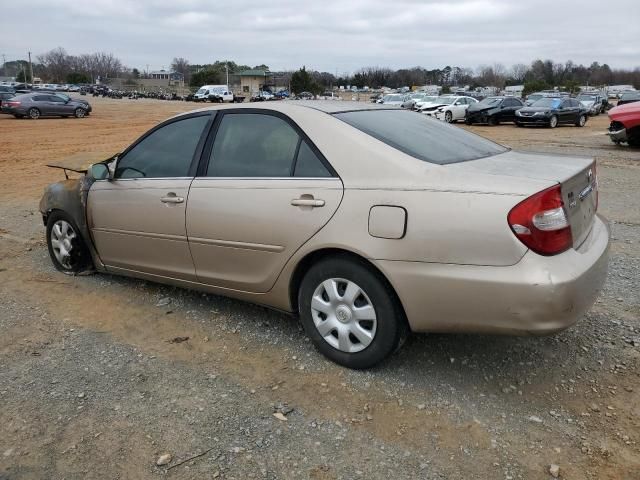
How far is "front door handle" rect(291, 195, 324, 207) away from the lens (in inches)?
131

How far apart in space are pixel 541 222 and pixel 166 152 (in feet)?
9.13

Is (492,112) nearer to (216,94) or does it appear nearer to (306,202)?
(306,202)

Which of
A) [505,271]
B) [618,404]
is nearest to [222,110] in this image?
[505,271]

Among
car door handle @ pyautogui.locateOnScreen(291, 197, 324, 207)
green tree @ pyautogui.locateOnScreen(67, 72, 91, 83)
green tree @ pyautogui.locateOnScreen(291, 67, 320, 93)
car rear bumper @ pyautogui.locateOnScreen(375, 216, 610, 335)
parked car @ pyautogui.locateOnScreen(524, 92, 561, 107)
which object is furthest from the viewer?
green tree @ pyautogui.locateOnScreen(67, 72, 91, 83)

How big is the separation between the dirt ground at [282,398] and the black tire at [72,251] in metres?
0.44

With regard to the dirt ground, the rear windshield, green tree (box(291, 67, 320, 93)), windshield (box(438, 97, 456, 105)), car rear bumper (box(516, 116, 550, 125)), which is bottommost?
the dirt ground

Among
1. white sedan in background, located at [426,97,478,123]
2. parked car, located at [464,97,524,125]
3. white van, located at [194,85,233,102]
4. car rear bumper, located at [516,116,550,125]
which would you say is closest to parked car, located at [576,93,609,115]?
parked car, located at [464,97,524,125]

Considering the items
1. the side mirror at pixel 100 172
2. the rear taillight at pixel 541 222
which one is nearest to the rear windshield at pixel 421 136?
the rear taillight at pixel 541 222

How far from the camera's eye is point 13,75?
133 metres

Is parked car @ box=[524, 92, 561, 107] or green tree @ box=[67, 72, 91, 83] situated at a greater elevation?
green tree @ box=[67, 72, 91, 83]

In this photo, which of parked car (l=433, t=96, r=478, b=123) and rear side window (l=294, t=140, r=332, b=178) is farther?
parked car (l=433, t=96, r=478, b=123)

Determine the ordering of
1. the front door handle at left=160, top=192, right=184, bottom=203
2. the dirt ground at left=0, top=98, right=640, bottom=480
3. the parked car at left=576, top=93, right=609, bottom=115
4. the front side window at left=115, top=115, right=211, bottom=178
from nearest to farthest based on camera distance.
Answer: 1. the dirt ground at left=0, top=98, right=640, bottom=480
2. the front door handle at left=160, top=192, right=184, bottom=203
3. the front side window at left=115, top=115, right=211, bottom=178
4. the parked car at left=576, top=93, right=609, bottom=115

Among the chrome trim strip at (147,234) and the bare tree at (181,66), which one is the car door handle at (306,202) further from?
the bare tree at (181,66)

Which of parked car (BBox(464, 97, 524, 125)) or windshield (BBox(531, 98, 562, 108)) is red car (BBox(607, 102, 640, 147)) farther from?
parked car (BBox(464, 97, 524, 125))
